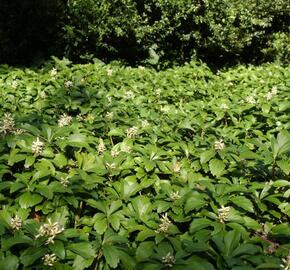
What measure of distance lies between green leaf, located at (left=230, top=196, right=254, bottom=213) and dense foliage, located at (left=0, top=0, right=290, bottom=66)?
5676mm

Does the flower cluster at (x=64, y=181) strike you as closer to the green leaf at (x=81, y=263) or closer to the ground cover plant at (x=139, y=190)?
the ground cover plant at (x=139, y=190)

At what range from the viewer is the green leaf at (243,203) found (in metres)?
2.25

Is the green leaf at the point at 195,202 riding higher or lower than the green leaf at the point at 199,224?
higher

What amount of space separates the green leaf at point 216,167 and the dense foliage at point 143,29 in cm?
521

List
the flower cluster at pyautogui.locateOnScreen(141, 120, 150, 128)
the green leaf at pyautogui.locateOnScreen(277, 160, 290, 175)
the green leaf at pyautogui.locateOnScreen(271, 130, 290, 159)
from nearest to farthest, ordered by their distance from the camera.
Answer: the green leaf at pyautogui.locateOnScreen(277, 160, 290, 175) → the green leaf at pyautogui.locateOnScreen(271, 130, 290, 159) → the flower cluster at pyautogui.locateOnScreen(141, 120, 150, 128)

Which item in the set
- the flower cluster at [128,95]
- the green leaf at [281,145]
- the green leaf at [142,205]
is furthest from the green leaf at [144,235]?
the flower cluster at [128,95]

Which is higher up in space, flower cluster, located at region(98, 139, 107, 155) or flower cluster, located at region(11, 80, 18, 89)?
flower cluster, located at region(98, 139, 107, 155)

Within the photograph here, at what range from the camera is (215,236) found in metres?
2.05

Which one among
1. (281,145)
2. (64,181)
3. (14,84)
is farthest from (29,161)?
(14,84)

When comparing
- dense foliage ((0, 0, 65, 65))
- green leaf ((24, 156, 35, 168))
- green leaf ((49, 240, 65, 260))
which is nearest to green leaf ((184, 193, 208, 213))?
green leaf ((49, 240, 65, 260))

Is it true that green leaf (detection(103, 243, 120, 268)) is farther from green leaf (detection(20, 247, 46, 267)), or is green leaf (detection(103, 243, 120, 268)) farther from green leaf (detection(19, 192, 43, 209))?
green leaf (detection(19, 192, 43, 209))

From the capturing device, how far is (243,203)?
7.48ft

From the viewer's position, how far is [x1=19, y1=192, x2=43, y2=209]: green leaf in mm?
2209

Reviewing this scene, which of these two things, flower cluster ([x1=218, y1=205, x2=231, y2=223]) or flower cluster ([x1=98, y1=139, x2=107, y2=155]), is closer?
flower cluster ([x1=218, y1=205, x2=231, y2=223])
